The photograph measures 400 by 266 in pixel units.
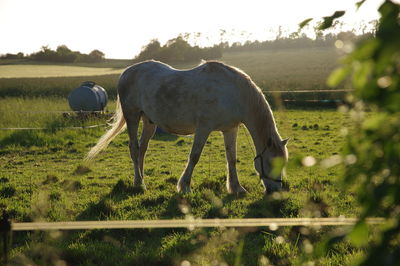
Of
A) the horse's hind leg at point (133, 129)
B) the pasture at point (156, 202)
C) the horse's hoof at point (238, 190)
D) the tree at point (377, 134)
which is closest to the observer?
the tree at point (377, 134)

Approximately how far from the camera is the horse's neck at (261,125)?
6.07m

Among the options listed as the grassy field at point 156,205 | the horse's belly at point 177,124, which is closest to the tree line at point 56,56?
the grassy field at point 156,205

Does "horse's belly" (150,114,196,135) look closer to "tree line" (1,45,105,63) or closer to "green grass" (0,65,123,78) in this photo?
"green grass" (0,65,123,78)

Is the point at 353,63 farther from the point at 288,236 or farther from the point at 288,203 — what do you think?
the point at 288,203

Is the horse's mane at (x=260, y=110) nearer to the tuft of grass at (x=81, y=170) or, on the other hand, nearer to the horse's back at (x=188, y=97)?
the horse's back at (x=188, y=97)

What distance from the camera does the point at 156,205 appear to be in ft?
18.3

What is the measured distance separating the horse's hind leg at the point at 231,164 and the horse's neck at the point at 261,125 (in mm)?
620

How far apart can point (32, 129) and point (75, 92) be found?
242 inches

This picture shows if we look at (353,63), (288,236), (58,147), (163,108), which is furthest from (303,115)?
(353,63)

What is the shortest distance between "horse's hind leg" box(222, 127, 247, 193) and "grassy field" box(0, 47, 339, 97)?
3.09 metres

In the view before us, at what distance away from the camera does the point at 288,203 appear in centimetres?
532

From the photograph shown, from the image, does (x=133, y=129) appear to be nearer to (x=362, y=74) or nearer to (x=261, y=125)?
(x=261, y=125)

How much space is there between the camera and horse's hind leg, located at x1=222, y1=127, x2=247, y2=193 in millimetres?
6430

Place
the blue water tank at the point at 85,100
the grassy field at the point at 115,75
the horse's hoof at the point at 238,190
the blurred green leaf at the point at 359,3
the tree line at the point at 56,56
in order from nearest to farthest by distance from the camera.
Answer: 1. the blurred green leaf at the point at 359,3
2. the horse's hoof at the point at 238,190
3. the blue water tank at the point at 85,100
4. the grassy field at the point at 115,75
5. the tree line at the point at 56,56
